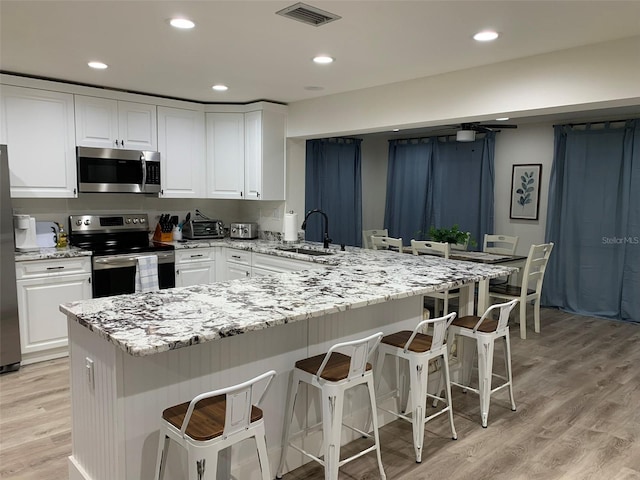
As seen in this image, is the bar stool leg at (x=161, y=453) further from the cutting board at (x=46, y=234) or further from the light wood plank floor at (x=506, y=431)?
the cutting board at (x=46, y=234)

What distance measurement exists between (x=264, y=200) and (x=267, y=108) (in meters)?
0.98

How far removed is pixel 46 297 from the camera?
158 inches

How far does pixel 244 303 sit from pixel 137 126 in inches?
129

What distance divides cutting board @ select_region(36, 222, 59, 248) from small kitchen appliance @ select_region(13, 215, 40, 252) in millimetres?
175

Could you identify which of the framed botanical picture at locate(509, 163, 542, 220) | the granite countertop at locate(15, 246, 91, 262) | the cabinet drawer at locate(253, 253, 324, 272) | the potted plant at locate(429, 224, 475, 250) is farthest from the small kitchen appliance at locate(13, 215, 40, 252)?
the framed botanical picture at locate(509, 163, 542, 220)

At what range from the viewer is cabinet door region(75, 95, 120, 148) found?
439cm

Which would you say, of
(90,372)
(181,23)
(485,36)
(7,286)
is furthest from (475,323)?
(7,286)

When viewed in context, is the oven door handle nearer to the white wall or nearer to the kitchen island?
the kitchen island

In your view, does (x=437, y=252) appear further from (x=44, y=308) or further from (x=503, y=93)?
(x=44, y=308)

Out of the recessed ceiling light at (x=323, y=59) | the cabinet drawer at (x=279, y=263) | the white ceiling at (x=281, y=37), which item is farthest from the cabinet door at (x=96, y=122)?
the recessed ceiling light at (x=323, y=59)

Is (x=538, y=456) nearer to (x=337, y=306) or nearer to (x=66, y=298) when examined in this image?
(x=337, y=306)

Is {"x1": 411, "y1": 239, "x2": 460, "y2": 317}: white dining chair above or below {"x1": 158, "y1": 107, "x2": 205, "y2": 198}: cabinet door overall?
below

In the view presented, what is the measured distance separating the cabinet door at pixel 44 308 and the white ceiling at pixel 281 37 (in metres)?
1.77

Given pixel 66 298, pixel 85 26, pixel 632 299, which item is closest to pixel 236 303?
pixel 85 26
